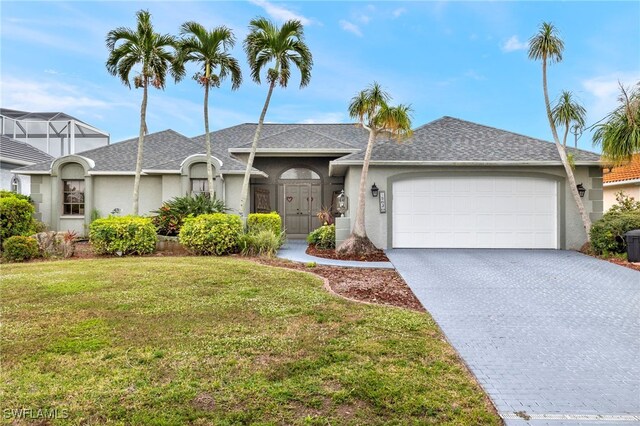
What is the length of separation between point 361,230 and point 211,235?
4.75m

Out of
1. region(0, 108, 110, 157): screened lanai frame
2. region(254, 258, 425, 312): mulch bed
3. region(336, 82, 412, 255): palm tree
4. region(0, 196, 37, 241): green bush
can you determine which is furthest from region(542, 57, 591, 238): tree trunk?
region(0, 108, 110, 157): screened lanai frame

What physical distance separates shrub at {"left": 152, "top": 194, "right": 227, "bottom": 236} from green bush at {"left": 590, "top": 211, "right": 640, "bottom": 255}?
41.7 ft

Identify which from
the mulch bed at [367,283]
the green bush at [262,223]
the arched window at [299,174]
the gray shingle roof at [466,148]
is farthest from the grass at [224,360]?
the arched window at [299,174]

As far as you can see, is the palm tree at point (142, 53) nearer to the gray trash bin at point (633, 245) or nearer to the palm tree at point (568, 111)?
the palm tree at point (568, 111)

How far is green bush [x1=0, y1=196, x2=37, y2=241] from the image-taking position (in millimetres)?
12039

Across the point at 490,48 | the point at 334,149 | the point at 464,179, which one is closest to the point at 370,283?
the point at 464,179

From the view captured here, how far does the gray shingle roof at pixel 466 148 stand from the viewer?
1283cm

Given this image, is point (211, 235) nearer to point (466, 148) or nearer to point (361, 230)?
point (361, 230)

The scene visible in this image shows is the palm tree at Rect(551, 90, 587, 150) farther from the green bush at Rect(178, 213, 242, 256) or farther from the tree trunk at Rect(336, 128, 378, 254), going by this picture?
the green bush at Rect(178, 213, 242, 256)

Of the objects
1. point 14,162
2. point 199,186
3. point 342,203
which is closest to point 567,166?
point 342,203

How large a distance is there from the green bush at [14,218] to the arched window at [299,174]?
379 inches

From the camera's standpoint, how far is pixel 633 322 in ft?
18.3

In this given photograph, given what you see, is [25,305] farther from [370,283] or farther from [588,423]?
[588,423]

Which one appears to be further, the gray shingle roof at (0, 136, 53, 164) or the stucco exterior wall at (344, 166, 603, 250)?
the gray shingle roof at (0, 136, 53, 164)
